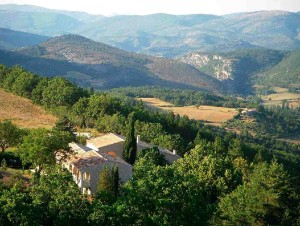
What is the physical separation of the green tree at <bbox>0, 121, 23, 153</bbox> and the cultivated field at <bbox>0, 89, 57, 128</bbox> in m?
27.6

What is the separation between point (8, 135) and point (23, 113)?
4319 centimetres

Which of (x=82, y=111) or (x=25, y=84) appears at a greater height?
(x=25, y=84)

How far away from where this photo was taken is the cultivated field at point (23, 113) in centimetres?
8549

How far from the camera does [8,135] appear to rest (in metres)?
53.3

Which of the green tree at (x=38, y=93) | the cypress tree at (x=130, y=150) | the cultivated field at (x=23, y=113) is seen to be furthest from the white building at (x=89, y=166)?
the green tree at (x=38, y=93)

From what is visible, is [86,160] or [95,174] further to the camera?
[86,160]

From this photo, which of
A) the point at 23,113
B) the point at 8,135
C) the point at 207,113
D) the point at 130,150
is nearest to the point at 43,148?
the point at 8,135

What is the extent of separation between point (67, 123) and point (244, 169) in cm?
3800

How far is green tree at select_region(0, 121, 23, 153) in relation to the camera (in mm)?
52825

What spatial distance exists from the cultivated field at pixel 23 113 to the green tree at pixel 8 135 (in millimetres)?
27581

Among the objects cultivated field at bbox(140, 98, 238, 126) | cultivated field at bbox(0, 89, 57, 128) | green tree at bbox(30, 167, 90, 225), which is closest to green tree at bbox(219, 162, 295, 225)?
green tree at bbox(30, 167, 90, 225)

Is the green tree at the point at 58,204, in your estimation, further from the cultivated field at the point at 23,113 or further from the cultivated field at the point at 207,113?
the cultivated field at the point at 207,113

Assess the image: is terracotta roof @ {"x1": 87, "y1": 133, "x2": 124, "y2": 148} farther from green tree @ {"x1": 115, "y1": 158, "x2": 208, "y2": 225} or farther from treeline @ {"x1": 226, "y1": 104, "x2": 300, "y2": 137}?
treeline @ {"x1": 226, "y1": 104, "x2": 300, "y2": 137}

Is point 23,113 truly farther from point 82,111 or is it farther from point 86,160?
point 86,160
